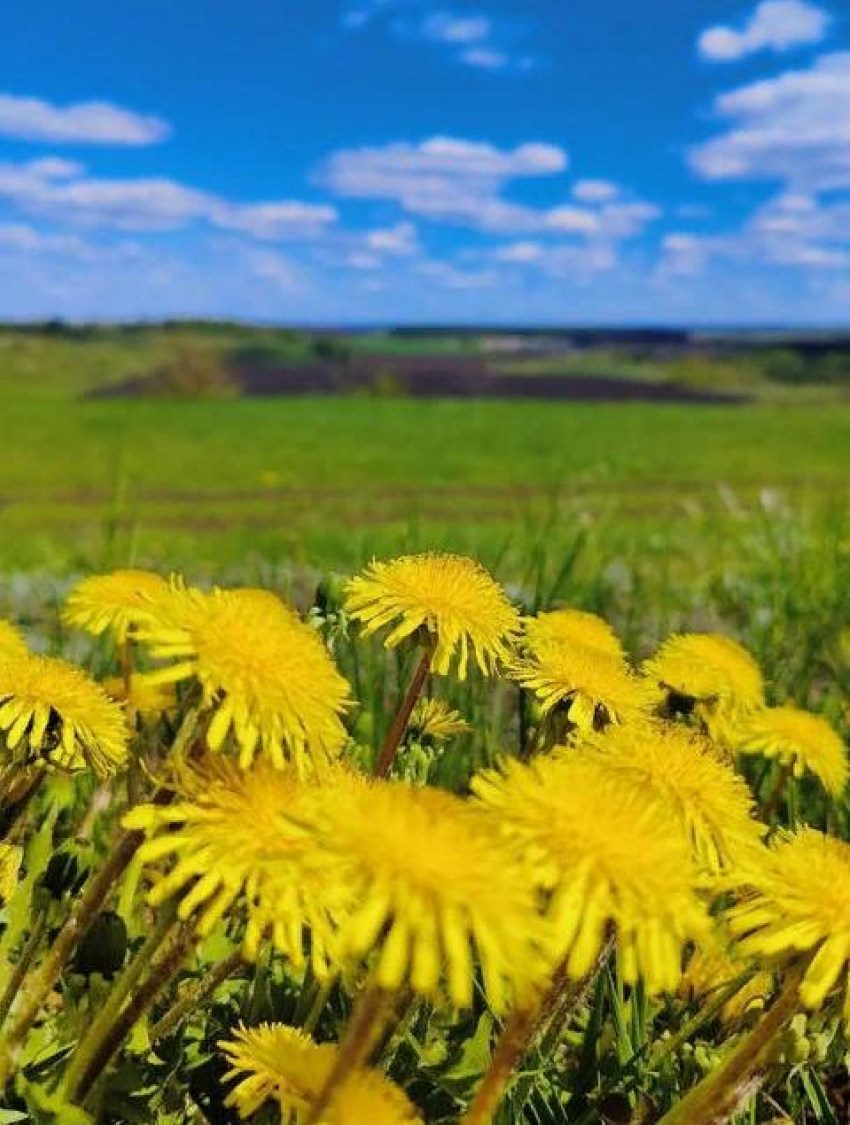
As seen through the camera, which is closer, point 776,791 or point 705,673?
point 705,673

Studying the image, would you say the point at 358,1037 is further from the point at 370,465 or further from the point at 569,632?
the point at 370,465

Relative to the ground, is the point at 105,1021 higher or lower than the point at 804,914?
lower

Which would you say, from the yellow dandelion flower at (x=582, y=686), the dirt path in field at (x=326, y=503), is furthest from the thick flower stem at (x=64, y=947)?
the dirt path in field at (x=326, y=503)

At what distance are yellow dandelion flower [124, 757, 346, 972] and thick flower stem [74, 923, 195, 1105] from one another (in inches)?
7.4

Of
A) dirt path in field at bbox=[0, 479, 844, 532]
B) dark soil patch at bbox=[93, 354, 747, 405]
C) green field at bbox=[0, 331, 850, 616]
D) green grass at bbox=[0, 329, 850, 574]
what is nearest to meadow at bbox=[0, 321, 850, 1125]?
green field at bbox=[0, 331, 850, 616]

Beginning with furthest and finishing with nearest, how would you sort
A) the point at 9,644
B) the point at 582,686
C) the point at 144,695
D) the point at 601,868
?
the point at 144,695 < the point at 9,644 < the point at 582,686 < the point at 601,868

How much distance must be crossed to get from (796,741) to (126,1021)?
4.13ft

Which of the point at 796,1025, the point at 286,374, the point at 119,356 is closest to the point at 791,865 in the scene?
the point at 796,1025

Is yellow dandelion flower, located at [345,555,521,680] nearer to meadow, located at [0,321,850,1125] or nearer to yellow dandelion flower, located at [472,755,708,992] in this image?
meadow, located at [0,321,850,1125]

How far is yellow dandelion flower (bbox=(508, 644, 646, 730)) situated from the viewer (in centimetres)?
162

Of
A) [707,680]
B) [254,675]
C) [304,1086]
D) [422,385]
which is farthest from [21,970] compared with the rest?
[422,385]

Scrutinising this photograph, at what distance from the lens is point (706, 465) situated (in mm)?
28266

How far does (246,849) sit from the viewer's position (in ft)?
3.73

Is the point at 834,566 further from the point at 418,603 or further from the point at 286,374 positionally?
the point at 286,374
